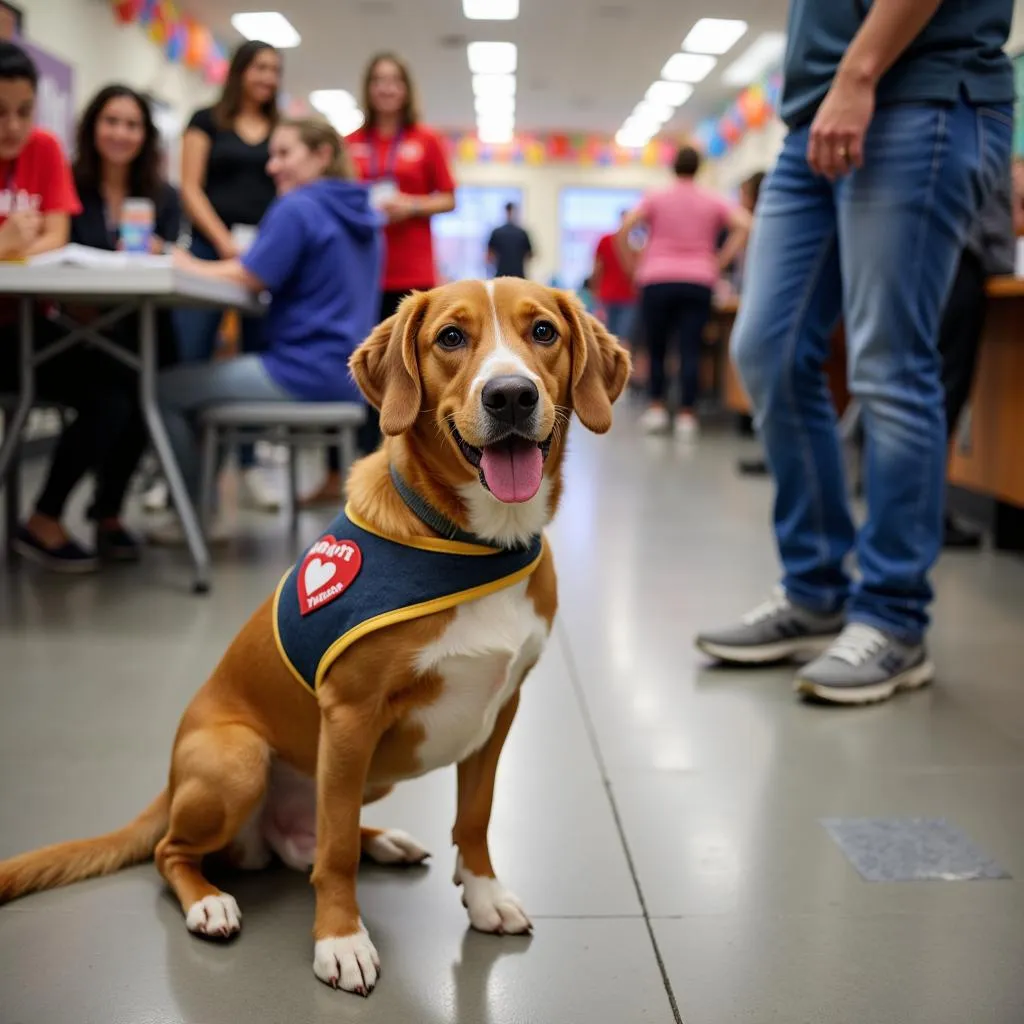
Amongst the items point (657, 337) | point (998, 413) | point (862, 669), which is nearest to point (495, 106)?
point (657, 337)

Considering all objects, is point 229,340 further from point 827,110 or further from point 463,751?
point 463,751

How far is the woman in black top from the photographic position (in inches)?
134

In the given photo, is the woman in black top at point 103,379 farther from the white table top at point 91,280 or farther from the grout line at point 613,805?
the grout line at point 613,805

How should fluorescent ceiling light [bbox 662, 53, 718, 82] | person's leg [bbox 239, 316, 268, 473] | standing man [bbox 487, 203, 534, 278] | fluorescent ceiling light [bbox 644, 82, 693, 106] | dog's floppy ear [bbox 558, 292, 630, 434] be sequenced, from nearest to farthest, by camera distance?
dog's floppy ear [bbox 558, 292, 630, 434], person's leg [bbox 239, 316, 268, 473], standing man [bbox 487, 203, 534, 278], fluorescent ceiling light [bbox 662, 53, 718, 82], fluorescent ceiling light [bbox 644, 82, 693, 106]

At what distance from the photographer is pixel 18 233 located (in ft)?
10.3

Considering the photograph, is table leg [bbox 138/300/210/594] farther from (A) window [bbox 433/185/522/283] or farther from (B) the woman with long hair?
(A) window [bbox 433/185/522/283]

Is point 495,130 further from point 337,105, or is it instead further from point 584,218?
point 337,105

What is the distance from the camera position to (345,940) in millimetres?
1243

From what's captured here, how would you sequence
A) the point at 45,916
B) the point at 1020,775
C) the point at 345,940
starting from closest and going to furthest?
1. the point at 345,940
2. the point at 45,916
3. the point at 1020,775

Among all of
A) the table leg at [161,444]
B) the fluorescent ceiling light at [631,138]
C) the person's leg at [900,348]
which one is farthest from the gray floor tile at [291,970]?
the fluorescent ceiling light at [631,138]

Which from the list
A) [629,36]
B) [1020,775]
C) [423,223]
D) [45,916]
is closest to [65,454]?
[423,223]

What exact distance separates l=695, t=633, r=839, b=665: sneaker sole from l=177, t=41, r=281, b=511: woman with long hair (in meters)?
2.36

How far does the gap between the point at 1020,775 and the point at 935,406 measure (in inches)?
27.6

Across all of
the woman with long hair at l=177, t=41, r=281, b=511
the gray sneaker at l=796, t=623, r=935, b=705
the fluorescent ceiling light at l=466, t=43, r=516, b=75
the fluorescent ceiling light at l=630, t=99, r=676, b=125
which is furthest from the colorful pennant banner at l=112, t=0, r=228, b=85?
the gray sneaker at l=796, t=623, r=935, b=705
